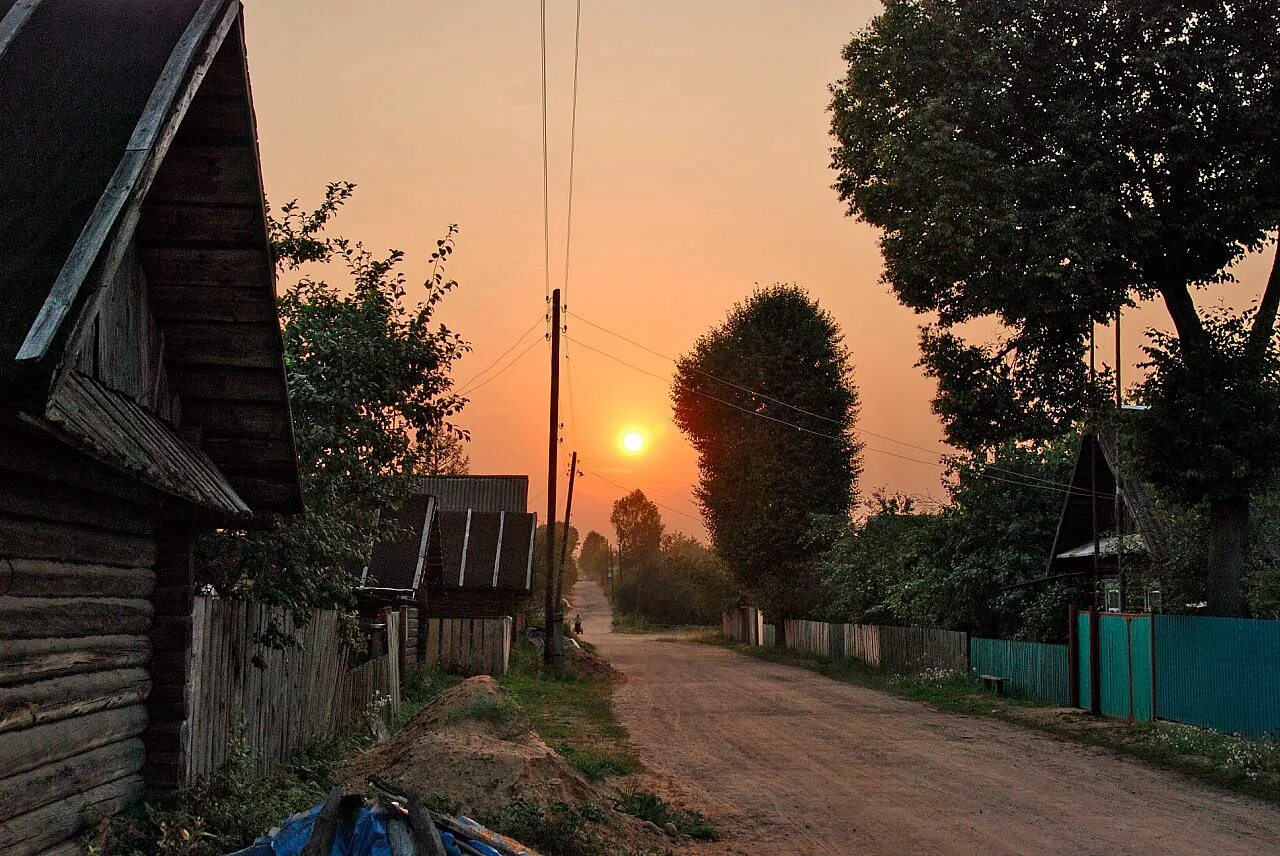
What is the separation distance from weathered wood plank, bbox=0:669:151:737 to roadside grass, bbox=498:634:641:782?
7514 millimetres

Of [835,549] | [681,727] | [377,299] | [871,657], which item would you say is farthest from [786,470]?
[377,299]

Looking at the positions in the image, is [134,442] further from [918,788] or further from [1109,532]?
[1109,532]

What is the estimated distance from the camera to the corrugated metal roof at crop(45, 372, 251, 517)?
513 centimetres

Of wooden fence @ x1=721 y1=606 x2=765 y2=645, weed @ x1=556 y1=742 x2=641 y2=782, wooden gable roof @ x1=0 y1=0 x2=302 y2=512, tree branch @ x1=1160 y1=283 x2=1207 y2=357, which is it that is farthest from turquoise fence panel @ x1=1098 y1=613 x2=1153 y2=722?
wooden fence @ x1=721 y1=606 x2=765 y2=645

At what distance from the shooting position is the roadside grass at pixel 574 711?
15547 mm

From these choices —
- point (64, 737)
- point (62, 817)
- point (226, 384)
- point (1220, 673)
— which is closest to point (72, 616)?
point (64, 737)

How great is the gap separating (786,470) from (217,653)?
43.8m

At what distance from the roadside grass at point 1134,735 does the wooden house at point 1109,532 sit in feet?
12.4

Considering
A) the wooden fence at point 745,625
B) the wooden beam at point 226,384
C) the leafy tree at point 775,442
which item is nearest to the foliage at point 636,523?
the wooden fence at point 745,625

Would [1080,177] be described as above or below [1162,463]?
above

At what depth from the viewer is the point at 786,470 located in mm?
51812

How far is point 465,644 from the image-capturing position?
3114 cm

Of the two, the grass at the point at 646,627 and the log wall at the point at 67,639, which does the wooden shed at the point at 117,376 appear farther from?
the grass at the point at 646,627

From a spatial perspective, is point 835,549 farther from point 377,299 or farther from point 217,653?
point 217,653
